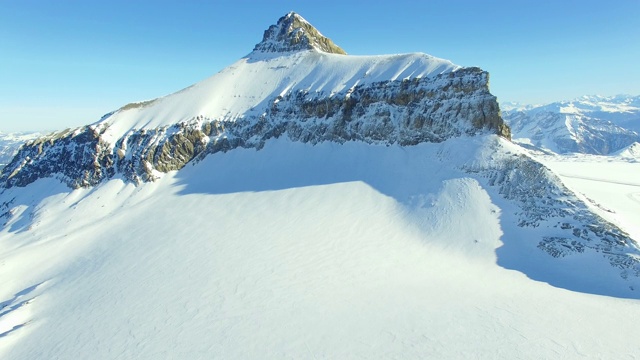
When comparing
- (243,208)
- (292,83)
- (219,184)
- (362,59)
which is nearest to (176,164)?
(219,184)

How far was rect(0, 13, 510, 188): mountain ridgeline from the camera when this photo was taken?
153 feet

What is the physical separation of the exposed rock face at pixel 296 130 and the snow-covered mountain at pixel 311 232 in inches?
12.6

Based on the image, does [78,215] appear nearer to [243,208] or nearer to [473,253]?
[243,208]

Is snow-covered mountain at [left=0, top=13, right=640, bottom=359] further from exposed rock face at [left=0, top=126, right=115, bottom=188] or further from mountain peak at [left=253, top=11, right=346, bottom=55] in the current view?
mountain peak at [left=253, top=11, right=346, bottom=55]

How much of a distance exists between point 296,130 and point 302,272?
32.3 metres

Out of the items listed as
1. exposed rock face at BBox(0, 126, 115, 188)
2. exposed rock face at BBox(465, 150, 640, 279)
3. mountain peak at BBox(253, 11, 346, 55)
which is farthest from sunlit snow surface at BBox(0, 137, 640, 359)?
mountain peak at BBox(253, 11, 346, 55)

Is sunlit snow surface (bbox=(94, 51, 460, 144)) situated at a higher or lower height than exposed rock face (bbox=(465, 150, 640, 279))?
higher

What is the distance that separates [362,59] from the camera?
202 ft

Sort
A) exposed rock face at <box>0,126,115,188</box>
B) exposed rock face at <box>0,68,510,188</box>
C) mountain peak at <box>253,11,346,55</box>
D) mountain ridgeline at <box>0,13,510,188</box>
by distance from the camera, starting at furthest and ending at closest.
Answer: mountain peak at <box>253,11,346,55</box>
exposed rock face at <box>0,126,115,188</box>
mountain ridgeline at <box>0,13,510,188</box>
exposed rock face at <box>0,68,510,188</box>

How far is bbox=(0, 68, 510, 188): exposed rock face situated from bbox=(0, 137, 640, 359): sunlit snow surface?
3269 millimetres

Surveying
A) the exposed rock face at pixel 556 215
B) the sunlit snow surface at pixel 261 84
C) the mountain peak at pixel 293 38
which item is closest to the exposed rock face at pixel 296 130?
the sunlit snow surface at pixel 261 84

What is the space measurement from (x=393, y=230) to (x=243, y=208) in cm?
2057

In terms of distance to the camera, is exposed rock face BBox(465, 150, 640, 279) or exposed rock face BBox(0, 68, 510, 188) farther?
exposed rock face BBox(0, 68, 510, 188)

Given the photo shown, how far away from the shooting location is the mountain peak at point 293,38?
7478cm
